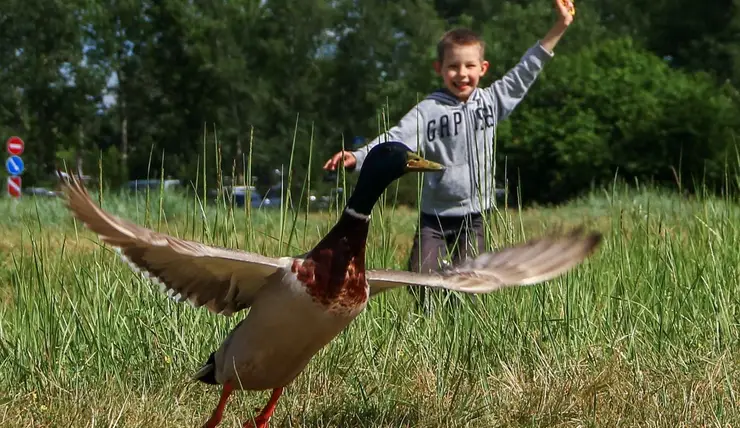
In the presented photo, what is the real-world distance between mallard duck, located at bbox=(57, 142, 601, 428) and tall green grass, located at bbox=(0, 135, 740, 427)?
346mm

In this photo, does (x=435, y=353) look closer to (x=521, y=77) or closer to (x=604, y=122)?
(x=521, y=77)

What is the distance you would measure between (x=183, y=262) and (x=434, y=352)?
1.37 m

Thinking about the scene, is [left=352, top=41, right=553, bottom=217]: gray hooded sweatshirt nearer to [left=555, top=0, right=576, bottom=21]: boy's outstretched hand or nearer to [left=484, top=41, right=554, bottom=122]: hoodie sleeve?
[left=484, top=41, right=554, bottom=122]: hoodie sleeve

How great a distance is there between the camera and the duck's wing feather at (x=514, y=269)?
3.38 metres

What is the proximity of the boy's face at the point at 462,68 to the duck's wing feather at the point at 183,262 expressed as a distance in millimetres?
2260

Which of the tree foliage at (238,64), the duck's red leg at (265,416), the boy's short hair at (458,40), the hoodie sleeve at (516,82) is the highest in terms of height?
the tree foliage at (238,64)

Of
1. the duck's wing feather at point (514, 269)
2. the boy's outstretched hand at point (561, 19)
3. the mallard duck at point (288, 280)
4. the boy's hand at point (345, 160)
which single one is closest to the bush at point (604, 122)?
the boy's outstretched hand at point (561, 19)

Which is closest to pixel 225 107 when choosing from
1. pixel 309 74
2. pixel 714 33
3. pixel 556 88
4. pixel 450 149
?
pixel 309 74

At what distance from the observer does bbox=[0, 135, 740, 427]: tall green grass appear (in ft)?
11.8

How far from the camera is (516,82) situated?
18.2 ft

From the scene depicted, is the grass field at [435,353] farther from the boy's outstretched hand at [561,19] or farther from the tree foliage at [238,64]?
the tree foliage at [238,64]

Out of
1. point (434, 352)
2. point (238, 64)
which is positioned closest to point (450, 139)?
point (434, 352)

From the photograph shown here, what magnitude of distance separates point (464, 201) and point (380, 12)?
37031 mm

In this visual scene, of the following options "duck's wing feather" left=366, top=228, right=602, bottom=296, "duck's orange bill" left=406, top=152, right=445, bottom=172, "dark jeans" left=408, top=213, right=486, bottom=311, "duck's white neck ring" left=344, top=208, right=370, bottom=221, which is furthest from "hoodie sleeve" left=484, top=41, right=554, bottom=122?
"duck's white neck ring" left=344, top=208, right=370, bottom=221
